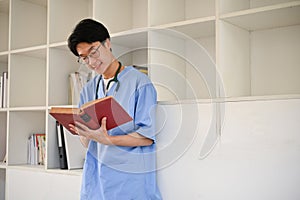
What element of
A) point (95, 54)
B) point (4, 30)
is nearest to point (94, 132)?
point (95, 54)

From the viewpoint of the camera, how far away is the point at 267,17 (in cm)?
167

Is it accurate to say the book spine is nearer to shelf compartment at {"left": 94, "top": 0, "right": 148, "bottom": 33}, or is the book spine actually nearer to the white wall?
shelf compartment at {"left": 94, "top": 0, "right": 148, "bottom": 33}

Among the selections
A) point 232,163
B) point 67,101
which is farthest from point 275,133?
point 67,101

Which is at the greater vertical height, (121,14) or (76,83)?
(121,14)

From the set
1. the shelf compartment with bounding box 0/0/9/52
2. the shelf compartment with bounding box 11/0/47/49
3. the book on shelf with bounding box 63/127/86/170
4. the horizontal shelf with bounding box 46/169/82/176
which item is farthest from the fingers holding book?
the shelf compartment with bounding box 0/0/9/52

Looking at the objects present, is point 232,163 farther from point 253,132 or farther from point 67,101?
point 67,101

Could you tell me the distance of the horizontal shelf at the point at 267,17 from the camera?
1552 mm

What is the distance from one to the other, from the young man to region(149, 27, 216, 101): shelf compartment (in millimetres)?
140

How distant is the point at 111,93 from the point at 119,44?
0.45 metres

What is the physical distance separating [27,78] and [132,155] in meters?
1.18

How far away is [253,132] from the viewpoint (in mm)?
1584

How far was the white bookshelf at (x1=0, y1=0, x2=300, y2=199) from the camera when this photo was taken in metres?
1.73

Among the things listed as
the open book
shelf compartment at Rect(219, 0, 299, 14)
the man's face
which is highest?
shelf compartment at Rect(219, 0, 299, 14)

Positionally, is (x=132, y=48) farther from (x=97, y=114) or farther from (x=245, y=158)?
(x=245, y=158)
